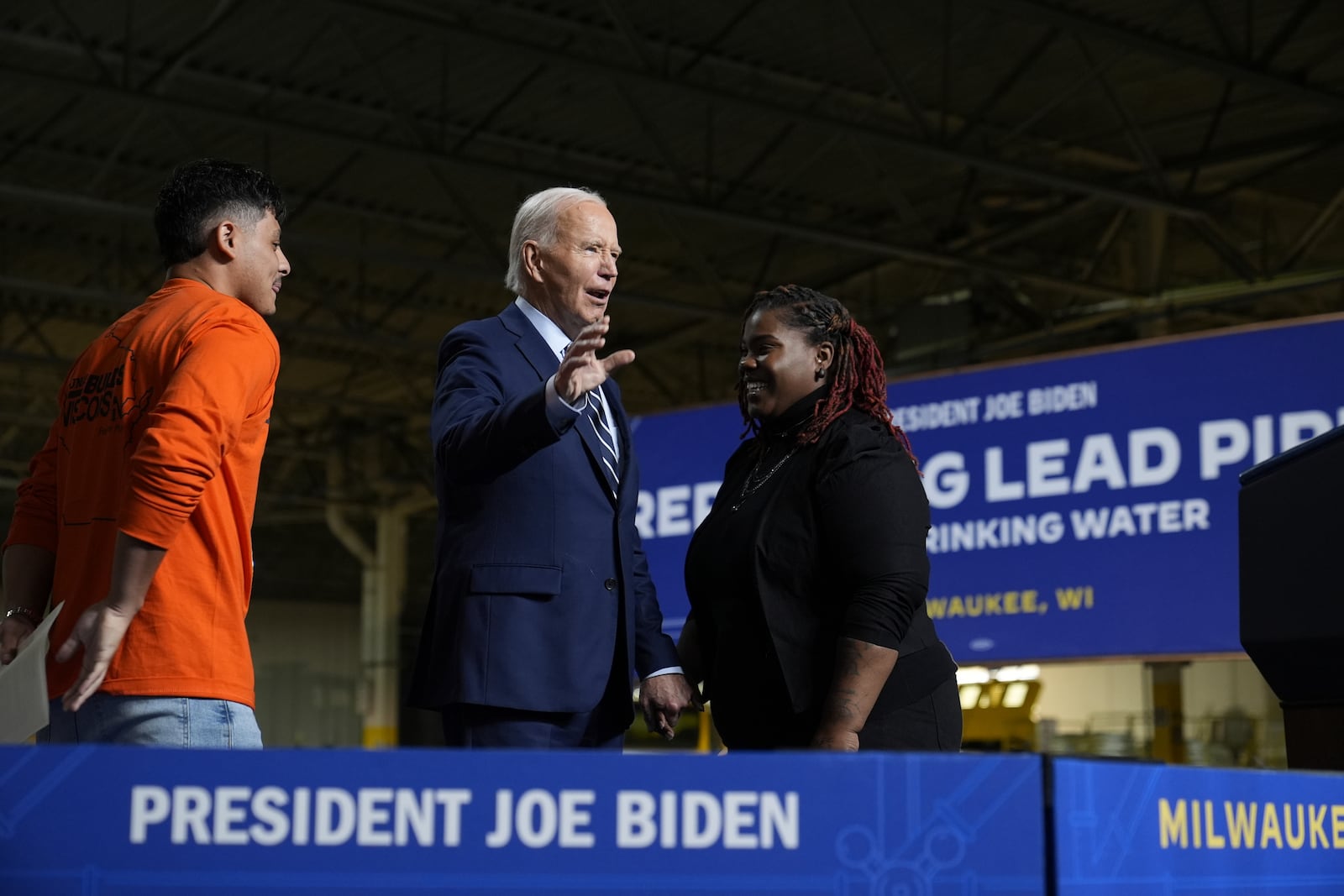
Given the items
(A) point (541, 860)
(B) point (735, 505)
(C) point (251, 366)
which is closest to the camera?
(A) point (541, 860)

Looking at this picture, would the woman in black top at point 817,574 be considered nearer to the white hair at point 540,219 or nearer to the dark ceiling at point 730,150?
the white hair at point 540,219

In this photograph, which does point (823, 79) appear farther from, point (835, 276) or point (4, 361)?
point (4, 361)

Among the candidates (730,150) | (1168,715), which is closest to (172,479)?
(1168,715)

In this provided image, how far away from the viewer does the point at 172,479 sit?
6.11ft

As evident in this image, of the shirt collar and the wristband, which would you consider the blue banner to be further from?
the wristband

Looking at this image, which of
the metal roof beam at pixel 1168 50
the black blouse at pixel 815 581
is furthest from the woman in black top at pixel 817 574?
the metal roof beam at pixel 1168 50

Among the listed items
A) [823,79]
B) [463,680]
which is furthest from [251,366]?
[823,79]

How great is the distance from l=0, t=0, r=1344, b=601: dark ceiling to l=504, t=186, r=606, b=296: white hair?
20.9ft

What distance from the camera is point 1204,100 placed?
35.7 feet

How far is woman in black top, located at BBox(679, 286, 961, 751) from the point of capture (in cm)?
225

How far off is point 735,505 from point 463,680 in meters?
0.59

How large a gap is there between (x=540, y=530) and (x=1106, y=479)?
3.73 meters

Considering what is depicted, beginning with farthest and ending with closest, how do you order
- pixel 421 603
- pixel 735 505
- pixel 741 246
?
pixel 421 603 < pixel 741 246 < pixel 735 505

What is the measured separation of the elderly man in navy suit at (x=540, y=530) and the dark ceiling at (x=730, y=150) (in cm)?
646
